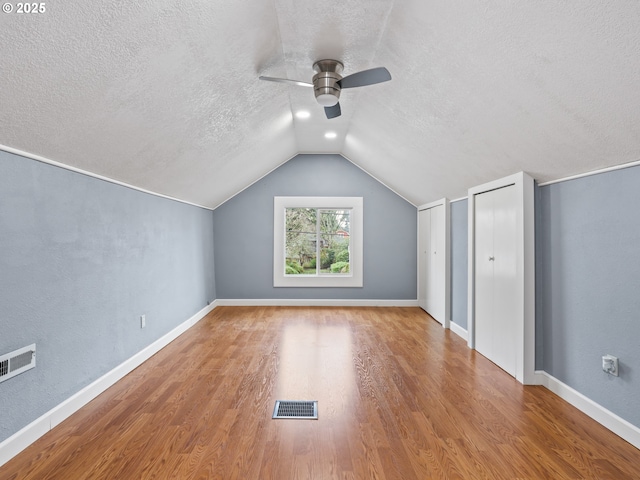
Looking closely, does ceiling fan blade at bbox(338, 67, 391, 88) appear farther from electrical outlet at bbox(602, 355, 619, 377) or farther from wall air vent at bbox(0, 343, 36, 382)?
wall air vent at bbox(0, 343, 36, 382)

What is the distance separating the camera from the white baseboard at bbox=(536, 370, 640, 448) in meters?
2.27

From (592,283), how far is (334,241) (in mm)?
4617

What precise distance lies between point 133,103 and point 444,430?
116 inches

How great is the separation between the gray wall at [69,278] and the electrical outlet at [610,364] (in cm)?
365

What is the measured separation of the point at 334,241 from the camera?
22.7ft

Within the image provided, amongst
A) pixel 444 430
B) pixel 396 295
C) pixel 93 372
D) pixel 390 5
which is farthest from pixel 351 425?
pixel 396 295

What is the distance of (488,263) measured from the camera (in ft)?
13.0

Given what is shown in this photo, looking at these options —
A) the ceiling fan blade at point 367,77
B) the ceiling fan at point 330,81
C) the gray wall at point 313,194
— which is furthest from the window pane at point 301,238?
the ceiling fan blade at point 367,77

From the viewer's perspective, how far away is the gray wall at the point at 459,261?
186 inches

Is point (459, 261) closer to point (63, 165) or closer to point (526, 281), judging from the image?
point (526, 281)

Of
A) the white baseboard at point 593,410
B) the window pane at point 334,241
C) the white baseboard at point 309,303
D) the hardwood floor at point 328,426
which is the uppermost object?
the window pane at point 334,241

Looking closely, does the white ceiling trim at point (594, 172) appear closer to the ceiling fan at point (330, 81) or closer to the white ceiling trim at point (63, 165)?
the ceiling fan at point (330, 81)

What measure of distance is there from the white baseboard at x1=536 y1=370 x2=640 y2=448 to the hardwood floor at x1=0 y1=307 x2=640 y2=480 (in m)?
0.05

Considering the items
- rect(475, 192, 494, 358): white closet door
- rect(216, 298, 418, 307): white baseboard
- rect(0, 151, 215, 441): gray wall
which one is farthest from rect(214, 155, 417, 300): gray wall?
rect(475, 192, 494, 358): white closet door
